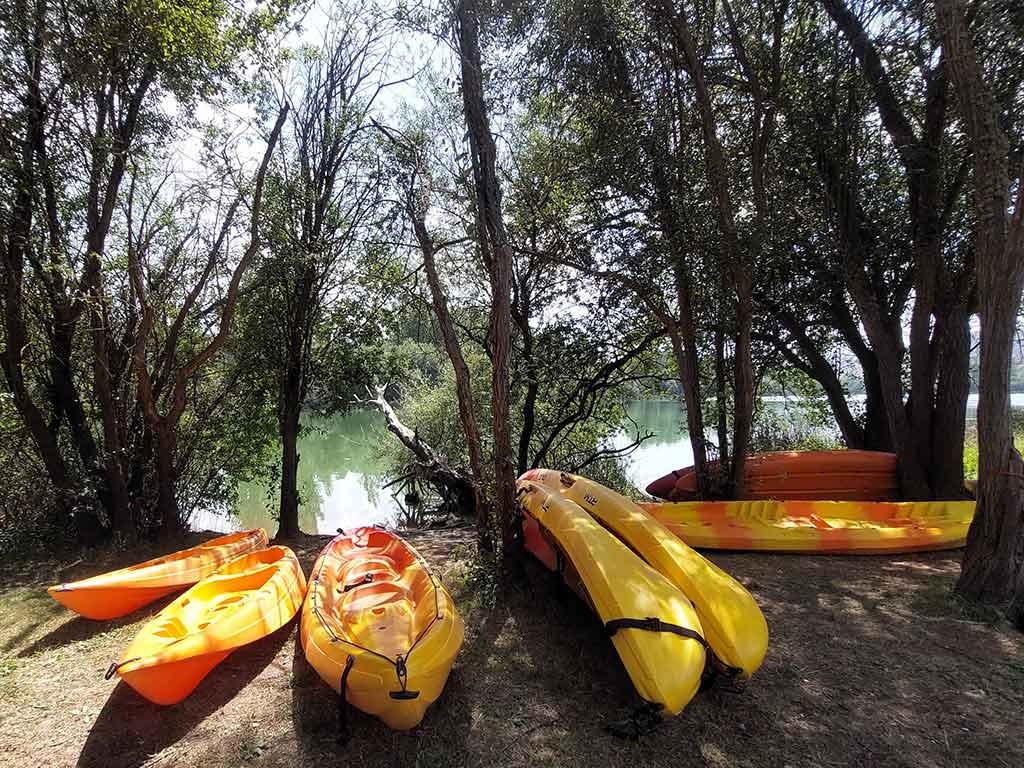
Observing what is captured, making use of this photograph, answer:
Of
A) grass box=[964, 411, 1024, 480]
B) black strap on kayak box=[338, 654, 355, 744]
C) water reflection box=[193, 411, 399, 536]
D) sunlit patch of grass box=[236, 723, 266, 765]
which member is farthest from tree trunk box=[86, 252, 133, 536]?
grass box=[964, 411, 1024, 480]

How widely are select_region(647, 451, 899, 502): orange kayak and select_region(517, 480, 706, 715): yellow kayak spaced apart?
3436 millimetres

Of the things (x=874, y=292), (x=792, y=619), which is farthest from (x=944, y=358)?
(x=792, y=619)

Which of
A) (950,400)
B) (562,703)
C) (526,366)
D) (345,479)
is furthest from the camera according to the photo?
(345,479)

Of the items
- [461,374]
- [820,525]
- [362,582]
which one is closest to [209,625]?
[362,582]

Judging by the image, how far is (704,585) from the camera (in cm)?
263

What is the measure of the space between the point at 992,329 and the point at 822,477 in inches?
137

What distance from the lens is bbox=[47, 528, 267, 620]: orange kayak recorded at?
10.6ft

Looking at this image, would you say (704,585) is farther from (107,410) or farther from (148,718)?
(107,410)

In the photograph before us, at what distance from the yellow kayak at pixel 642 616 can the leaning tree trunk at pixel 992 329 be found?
2.15m

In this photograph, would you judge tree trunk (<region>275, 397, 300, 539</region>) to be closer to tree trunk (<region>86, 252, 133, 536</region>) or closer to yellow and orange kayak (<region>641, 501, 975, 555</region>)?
tree trunk (<region>86, 252, 133, 536</region>)

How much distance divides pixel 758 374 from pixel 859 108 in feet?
11.8

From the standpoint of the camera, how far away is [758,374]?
7.45 m

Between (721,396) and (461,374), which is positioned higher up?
(461,374)

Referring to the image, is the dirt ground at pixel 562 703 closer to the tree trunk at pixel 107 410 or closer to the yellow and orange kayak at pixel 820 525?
the yellow and orange kayak at pixel 820 525
